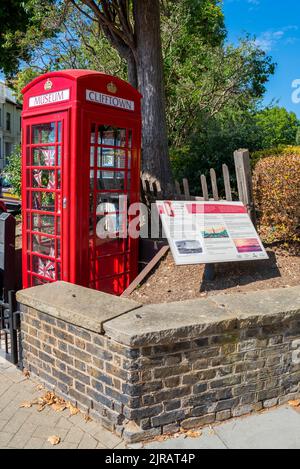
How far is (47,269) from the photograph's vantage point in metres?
5.15

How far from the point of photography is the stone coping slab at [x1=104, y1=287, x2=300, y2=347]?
10.0 feet

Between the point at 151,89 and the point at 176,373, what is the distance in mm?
5344

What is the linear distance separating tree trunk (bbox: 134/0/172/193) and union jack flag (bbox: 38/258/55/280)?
9.13 feet

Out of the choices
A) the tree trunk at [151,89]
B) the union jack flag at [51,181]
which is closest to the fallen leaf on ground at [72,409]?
Answer: the union jack flag at [51,181]

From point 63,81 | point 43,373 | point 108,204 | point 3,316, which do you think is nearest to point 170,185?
point 108,204

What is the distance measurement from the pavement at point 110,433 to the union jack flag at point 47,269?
1728 millimetres

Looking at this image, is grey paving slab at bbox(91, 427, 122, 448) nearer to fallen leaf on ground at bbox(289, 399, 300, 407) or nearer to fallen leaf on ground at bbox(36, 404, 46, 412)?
fallen leaf on ground at bbox(36, 404, 46, 412)

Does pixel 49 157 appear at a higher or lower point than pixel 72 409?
higher

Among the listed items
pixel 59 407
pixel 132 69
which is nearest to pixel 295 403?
pixel 59 407

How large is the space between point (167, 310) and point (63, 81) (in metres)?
2.70

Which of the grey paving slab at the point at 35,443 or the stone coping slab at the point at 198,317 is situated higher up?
the stone coping slab at the point at 198,317

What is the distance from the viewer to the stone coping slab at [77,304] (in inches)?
131

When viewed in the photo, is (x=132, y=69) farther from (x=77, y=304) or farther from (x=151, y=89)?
(x=77, y=304)

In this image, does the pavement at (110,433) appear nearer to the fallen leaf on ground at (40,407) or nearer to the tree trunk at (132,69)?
the fallen leaf on ground at (40,407)
